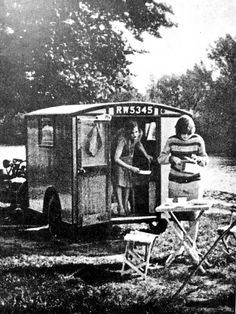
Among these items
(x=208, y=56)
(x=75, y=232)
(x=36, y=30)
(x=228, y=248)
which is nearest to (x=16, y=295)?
(x=75, y=232)

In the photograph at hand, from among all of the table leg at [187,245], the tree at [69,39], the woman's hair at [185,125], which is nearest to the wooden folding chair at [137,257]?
the table leg at [187,245]

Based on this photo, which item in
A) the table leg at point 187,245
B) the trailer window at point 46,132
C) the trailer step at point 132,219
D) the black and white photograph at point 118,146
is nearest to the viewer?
the black and white photograph at point 118,146

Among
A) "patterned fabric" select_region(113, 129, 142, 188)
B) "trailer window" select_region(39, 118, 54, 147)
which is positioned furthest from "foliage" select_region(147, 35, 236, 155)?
"trailer window" select_region(39, 118, 54, 147)

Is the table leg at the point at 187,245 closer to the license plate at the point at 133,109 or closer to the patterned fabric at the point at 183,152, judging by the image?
the patterned fabric at the point at 183,152

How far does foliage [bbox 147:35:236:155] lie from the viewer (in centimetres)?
547

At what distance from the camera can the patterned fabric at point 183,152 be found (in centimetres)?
578

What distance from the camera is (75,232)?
662 cm

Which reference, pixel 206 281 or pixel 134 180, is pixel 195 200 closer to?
pixel 206 281

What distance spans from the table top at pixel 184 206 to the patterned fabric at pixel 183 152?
56cm

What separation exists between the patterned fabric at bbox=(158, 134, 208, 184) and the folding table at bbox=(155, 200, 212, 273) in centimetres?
52

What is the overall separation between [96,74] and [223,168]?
1.97m

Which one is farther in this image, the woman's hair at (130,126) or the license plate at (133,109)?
the woman's hair at (130,126)

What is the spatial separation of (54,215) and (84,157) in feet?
3.81

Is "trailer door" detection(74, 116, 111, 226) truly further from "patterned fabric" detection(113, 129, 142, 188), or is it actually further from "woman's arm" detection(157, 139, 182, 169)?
"woman's arm" detection(157, 139, 182, 169)
